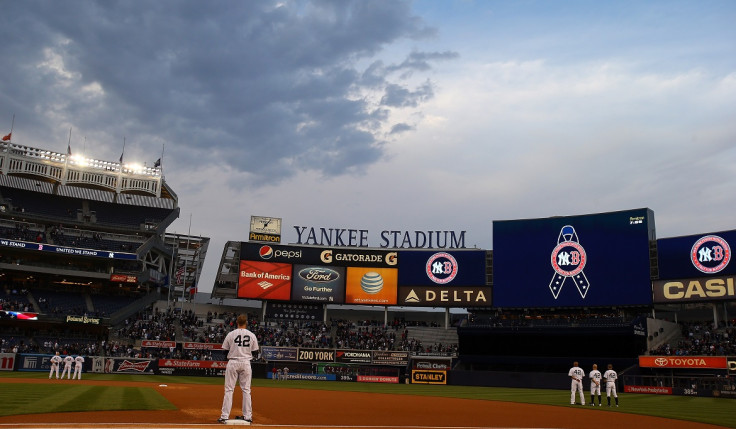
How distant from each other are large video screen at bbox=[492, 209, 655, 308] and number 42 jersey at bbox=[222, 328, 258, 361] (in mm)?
49115

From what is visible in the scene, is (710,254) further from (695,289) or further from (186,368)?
(186,368)

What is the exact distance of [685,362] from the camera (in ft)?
149

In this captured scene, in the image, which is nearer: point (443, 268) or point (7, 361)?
point (7, 361)

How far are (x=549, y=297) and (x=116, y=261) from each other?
4659cm

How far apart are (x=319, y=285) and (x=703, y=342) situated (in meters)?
36.1

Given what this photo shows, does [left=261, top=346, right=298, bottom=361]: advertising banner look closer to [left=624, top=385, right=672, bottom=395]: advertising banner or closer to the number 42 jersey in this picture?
[left=624, top=385, right=672, bottom=395]: advertising banner

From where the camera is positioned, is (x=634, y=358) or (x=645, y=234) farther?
(x=645, y=234)

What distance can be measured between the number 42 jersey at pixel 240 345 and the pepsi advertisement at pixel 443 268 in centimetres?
5223

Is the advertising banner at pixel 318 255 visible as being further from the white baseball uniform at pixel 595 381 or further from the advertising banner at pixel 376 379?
the white baseball uniform at pixel 595 381

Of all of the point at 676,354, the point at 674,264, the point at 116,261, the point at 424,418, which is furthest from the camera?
the point at 116,261

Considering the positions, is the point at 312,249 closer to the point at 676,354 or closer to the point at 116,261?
the point at 116,261

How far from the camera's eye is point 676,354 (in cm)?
4766

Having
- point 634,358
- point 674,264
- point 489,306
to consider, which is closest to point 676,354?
point 634,358


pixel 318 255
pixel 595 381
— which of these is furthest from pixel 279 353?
pixel 595 381
